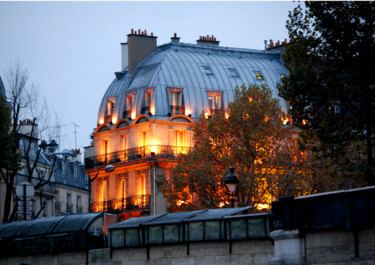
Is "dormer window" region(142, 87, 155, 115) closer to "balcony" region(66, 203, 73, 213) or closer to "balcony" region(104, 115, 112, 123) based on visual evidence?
"balcony" region(104, 115, 112, 123)

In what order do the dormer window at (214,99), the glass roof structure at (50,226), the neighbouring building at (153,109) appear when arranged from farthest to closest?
1. the dormer window at (214,99)
2. the neighbouring building at (153,109)
3. the glass roof structure at (50,226)

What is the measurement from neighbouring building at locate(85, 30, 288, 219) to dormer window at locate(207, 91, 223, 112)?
1.1 inches

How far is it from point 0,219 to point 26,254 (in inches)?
1534

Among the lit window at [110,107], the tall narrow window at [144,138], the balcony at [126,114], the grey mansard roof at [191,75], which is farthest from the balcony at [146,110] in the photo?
the lit window at [110,107]

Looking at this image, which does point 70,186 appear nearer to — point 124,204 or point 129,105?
point 129,105

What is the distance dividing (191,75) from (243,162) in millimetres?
18075

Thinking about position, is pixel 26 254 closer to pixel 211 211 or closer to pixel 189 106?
pixel 211 211

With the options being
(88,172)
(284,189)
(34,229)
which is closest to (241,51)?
(88,172)

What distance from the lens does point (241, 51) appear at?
8456cm

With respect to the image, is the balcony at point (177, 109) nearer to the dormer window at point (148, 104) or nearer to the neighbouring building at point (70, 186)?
the dormer window at point (148, 104)

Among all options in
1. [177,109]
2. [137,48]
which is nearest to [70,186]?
[137,48]

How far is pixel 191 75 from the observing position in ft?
254

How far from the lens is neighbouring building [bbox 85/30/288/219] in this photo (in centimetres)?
7444

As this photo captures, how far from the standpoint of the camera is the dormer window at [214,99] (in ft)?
253
